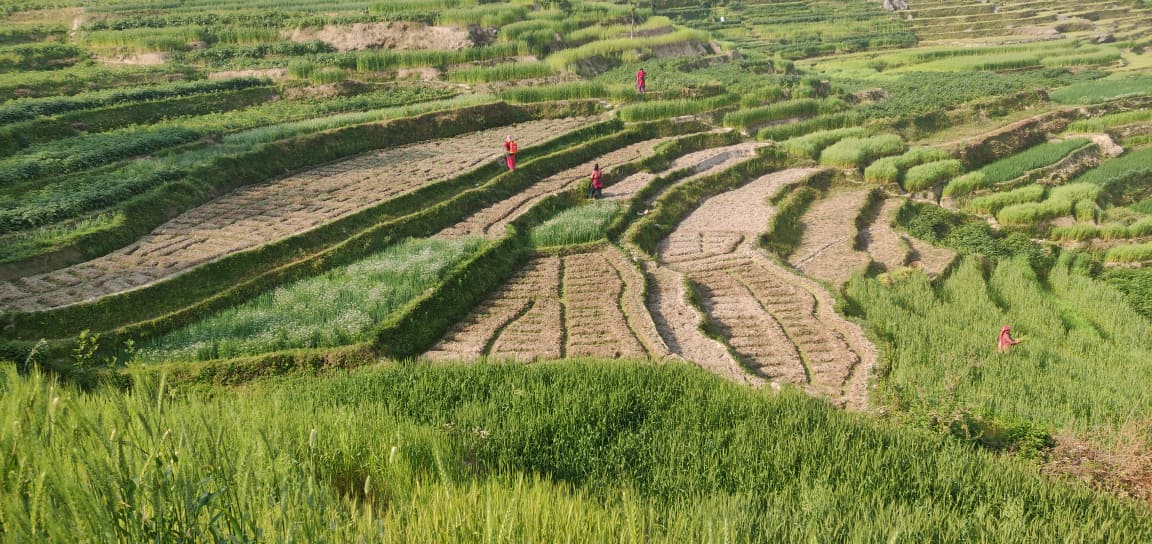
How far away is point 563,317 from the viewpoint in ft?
36.6

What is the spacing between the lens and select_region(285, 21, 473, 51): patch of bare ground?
28.0m

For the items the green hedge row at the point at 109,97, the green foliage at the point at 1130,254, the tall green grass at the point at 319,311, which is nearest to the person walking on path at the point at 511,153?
the tall green grass at the point at 319,311

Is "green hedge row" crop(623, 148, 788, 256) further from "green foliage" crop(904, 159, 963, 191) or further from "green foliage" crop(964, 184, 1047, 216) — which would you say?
"green foliage" crop(964, 184, 1047, 216)

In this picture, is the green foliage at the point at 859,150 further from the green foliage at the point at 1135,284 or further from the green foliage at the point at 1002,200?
the green foliage at the point at 1135,284

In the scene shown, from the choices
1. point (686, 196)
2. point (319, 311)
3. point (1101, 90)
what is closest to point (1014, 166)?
point (1101, 90)

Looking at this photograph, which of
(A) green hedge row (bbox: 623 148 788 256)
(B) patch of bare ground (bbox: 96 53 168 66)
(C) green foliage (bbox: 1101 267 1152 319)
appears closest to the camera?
(C) green foliage (bbox: 1101 267 1152 319)

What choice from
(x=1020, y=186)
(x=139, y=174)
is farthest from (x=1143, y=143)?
(x=139, y=174)

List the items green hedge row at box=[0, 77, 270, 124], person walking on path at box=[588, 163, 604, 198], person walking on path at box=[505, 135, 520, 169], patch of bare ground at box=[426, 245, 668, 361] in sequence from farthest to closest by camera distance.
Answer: person walking on path at box=[505, 135, 520, 169], person walking on path at box=[588, 163, 604, 198], green hedge row at box=[0, 77, 270, 124], patch of bare ground at box=[426, 245, 668, 361]

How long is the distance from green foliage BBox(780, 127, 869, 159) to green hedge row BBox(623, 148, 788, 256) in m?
0.58

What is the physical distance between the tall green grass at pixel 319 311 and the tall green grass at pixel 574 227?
7.02 ft

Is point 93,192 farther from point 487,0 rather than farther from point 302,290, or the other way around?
point 487,0

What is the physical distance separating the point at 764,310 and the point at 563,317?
3482 millimetres

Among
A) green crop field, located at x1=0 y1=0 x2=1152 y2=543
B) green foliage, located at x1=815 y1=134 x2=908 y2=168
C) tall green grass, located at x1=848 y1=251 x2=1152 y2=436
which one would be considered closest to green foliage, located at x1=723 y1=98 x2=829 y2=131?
green crop field, located at x1=0 y1=0 x2=1152 y2=543

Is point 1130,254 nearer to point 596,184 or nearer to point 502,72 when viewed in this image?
point 596,184
